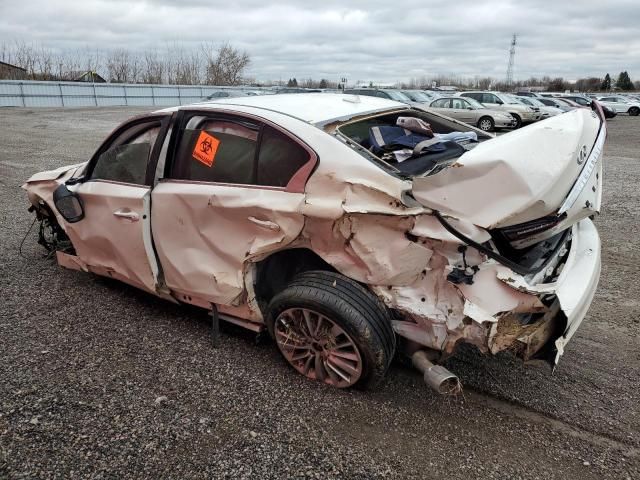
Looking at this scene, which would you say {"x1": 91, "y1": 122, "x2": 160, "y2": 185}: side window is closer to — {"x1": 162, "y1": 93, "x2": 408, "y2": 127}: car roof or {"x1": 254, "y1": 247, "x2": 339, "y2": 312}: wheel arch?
{"x1": 162, "y1": 93, "x2": 408, "y2": 127}: car roof

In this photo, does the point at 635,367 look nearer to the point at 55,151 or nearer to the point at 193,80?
the point at 55,151

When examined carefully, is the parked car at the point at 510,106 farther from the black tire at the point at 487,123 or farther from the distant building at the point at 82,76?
the distant building at the point at 82,76

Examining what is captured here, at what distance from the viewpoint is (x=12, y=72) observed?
38.7 metres

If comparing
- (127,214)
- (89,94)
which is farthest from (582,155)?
(89,94)

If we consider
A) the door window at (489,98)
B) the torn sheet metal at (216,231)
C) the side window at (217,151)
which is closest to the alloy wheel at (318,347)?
the torn sheet metal at (216,231)

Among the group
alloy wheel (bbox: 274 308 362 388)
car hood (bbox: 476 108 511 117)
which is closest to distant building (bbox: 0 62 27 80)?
car hood (bbox: 476 108 511 117)

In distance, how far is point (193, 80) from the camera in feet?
169

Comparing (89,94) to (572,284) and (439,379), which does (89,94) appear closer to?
(439,379)

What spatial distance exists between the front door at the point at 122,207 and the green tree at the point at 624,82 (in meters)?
86.2

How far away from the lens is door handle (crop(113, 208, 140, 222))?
331 centimetres

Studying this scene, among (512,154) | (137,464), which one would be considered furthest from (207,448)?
(512,154)

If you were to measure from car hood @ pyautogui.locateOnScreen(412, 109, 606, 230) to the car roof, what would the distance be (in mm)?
891

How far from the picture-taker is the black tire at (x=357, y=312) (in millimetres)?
2572

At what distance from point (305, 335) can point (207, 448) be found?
2.66 ft
